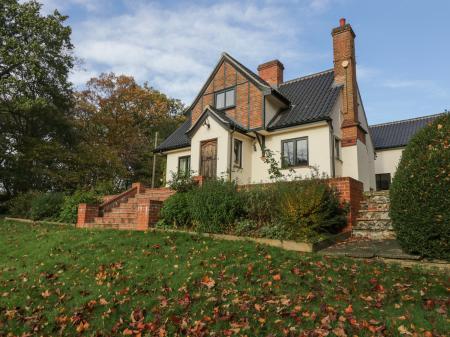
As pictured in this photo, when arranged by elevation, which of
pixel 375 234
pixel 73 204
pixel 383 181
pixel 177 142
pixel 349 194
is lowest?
pixel 375 234

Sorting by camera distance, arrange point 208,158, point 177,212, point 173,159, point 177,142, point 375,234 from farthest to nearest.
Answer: point 173,159 → point 177,142 → point 208,158 → point 177,212 → point 375,234

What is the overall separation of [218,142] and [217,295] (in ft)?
37.7

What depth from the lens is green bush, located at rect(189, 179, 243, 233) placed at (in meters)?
8.64

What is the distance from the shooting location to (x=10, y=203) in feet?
57.5

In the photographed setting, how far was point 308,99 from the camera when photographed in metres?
16.8

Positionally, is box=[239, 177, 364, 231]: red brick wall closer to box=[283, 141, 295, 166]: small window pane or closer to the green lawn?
the green lawn

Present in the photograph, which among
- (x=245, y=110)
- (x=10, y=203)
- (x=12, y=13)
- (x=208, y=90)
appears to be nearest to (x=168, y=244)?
(x=245, y=110)

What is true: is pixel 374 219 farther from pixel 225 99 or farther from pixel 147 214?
pixel 225 99

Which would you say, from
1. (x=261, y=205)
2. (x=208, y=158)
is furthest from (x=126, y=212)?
(x=261, y=205)

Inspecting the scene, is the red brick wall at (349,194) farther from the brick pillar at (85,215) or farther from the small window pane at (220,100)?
the small window pane at (220,100)

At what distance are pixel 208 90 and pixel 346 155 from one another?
27.0ft

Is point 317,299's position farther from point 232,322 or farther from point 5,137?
point 5,137

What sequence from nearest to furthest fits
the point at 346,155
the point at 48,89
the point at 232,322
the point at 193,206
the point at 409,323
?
the point at 409,323 → the point at 232,322 → the point at 193,206 → the point at 346,155 → the point at 48,89

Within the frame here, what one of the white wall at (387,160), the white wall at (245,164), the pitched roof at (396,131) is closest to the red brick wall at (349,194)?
the white wall at (245,164)
